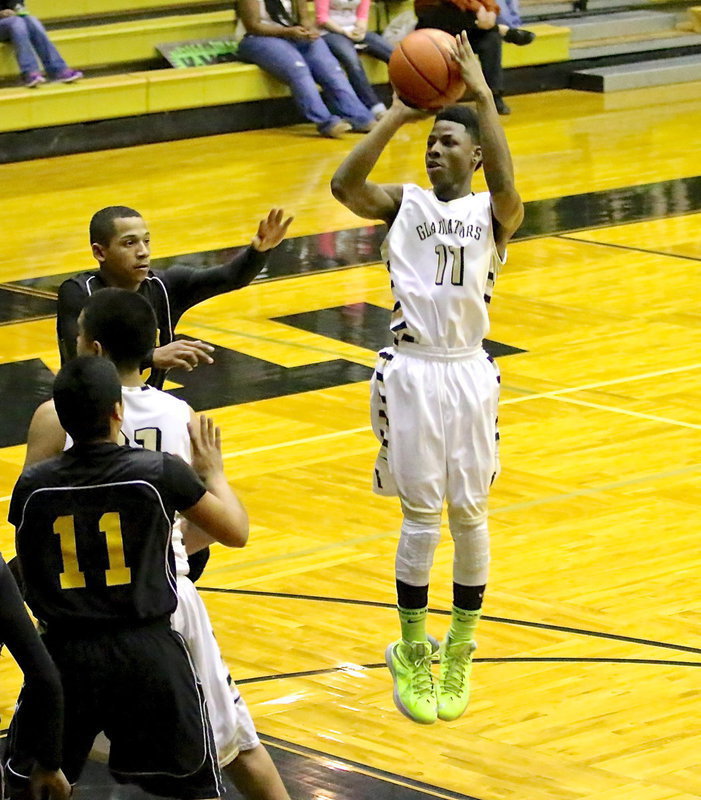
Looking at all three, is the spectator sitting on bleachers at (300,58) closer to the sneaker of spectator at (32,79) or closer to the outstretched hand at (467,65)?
the sneaker of spectator at (32,79)

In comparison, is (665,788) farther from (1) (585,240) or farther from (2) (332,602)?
(1) (585,240)

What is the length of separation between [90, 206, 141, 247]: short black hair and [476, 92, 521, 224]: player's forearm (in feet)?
3.44

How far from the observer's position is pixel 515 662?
566 centimetres

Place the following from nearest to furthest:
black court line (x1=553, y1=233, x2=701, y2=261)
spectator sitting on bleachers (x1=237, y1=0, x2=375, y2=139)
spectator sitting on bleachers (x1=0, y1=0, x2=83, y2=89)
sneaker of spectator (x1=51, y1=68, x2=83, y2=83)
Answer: black court line (x1=553, y1=233, x2=701, y2=261) → spectator sitting on bleachers (x1=0, y1=0, x2=83, y2=89) → sneaker of spectator (x1=51, y1=68, x2=83, y2=83) → spectator sitting on bleachers (x1=237, y1=0, x2=375, y2=139)

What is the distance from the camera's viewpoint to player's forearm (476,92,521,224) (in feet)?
16.2

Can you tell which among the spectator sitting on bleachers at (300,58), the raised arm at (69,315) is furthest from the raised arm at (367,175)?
the spectator sitting on bleachers at (300,58)

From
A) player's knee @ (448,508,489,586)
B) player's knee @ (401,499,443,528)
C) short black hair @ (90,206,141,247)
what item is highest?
short black hair @ (90,206,141,247)

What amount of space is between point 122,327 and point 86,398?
0.39m

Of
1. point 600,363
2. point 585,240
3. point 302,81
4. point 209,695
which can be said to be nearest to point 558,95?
point 302,81

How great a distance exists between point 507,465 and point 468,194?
2.83 metres

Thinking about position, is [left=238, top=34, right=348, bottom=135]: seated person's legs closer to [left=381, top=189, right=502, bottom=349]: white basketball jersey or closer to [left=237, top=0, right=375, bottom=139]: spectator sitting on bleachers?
[left=237, top=0, right=375, bottom=139]: spectator sitting on bleachers

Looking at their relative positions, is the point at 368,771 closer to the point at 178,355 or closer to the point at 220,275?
the point at 178,355

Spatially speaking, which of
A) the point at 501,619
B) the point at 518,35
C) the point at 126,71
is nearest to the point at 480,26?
the point at 518,35

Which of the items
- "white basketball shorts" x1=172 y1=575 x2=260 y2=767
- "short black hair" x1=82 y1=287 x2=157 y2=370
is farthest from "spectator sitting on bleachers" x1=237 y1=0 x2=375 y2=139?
"white basketball shorts" x1=172 y1=575 x2=260 y2=767
